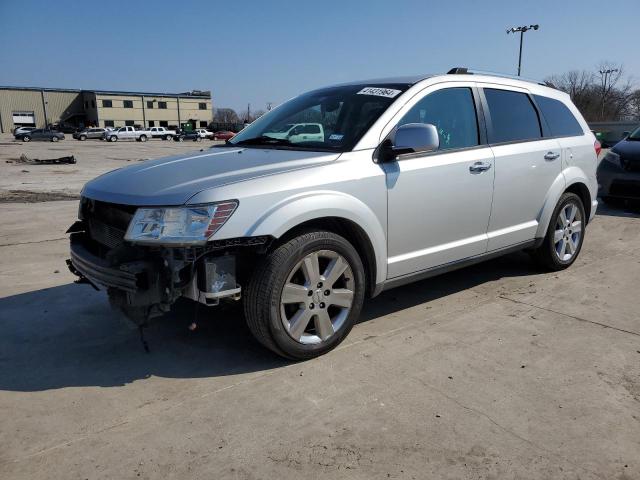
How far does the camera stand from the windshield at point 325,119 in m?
3.56

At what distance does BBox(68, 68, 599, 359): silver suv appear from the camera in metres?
2.82

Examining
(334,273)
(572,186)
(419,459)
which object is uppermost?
(572,186)

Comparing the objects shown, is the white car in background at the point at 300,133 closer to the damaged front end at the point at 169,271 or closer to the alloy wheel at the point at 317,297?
the alloy wheel at the point at 317,297

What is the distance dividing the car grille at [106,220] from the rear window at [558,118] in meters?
3.84

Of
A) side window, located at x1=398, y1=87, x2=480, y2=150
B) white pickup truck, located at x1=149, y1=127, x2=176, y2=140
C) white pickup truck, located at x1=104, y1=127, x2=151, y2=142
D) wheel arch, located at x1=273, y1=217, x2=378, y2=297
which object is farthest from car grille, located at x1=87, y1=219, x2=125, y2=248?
white pickup truck, located at x1=149, y1=127, x2=176, y2=140

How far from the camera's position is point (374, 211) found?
3.37m

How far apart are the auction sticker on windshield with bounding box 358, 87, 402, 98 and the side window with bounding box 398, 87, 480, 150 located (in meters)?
0.18

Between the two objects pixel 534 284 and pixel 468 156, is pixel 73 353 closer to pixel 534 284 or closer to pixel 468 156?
pixel 468 156

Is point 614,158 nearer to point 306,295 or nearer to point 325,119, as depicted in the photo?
point 325,119

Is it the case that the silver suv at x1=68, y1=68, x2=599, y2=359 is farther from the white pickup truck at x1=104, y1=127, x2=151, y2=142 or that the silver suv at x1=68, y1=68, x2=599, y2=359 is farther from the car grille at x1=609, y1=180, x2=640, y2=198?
the white pickup truck at x1=104, y1=127, x2=151, y2=142

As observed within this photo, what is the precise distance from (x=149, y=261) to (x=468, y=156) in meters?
2.48

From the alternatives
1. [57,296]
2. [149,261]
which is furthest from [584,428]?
[57,296]

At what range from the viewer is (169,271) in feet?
9.22

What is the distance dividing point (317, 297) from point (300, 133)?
1382mm
